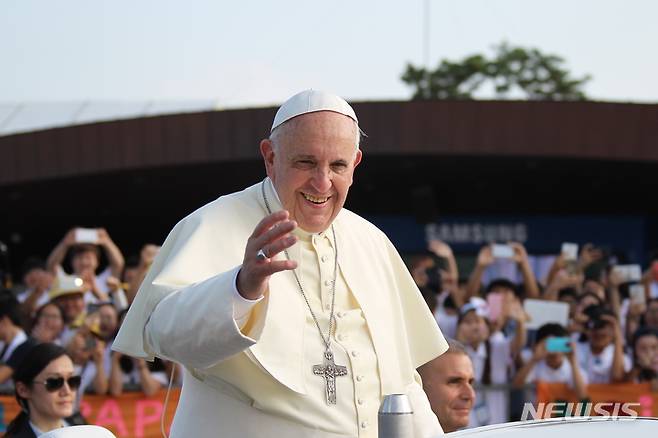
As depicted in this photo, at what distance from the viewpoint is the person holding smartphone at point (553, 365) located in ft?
31.0

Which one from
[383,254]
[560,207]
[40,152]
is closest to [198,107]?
[40,152]

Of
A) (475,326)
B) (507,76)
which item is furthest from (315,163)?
(507,76)

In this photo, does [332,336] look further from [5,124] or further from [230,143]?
[5,124]

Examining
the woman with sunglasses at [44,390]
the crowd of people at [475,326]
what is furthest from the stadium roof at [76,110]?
the woman with sunglasses at [44,390]

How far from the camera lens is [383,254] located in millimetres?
4105

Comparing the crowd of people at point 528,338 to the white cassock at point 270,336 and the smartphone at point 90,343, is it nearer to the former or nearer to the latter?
the smartphone at point 90,343

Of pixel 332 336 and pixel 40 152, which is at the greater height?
pixel 40 152

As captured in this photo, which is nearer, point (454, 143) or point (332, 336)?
point (332, 336)

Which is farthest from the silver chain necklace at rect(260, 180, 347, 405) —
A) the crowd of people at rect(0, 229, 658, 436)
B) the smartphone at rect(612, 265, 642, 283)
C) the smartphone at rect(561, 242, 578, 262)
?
the smartphone at rect(612, 265, 642, 283)

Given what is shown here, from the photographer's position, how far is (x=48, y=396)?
6047 millimetres

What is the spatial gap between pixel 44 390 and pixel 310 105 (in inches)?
121

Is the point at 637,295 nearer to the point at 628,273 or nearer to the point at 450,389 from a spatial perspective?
the point at 628,273

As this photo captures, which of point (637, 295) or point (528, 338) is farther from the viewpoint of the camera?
point (637, 295)

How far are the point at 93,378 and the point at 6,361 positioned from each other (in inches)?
30.5
